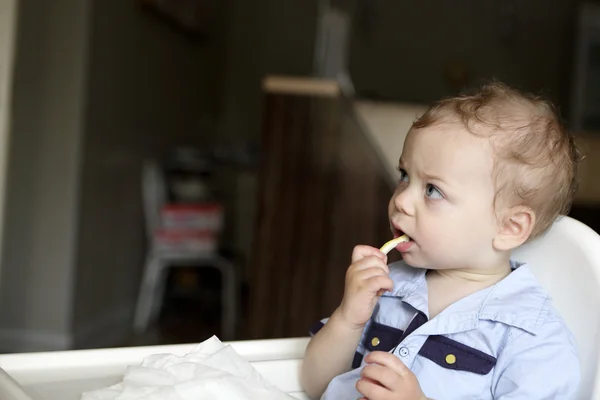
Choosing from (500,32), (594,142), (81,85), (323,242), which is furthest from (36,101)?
(500,32)

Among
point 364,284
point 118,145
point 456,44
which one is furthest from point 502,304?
point 456,44

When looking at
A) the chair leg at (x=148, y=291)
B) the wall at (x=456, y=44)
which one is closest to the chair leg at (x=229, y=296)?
the chair leg at (x=148, y=291)

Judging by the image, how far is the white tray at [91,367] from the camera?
679 millimetres

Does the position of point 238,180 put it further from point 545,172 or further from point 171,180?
point 545,172

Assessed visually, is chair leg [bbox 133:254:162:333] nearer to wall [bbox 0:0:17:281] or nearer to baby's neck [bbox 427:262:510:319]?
wall [bbox 0:0:17:281]

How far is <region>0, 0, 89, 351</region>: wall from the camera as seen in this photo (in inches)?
83.4

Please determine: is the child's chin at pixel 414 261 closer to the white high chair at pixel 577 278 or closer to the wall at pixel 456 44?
the white high chair at pixel 577 278

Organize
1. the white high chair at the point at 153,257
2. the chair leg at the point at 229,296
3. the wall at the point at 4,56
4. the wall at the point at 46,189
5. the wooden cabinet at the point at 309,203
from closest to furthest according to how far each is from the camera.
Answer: the wall at the point at 4,56 → the wooden cabinet at the point at 309,203 → the wall at the point at 46,189 → the white high chair at the point at 153,257 → the chair leg at the point at 229,296

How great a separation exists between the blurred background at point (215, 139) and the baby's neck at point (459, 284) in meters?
0.34

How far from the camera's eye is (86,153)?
227cm

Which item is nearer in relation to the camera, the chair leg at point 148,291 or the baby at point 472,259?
the baby at point 472,259

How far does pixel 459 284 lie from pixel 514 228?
0.10m

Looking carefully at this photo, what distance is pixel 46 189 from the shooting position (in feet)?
7.29

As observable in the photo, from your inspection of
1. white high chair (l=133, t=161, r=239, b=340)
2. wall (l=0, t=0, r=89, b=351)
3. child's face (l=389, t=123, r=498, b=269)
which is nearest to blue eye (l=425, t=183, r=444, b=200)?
child's face (l=389, t=123, r=498, b=269)
